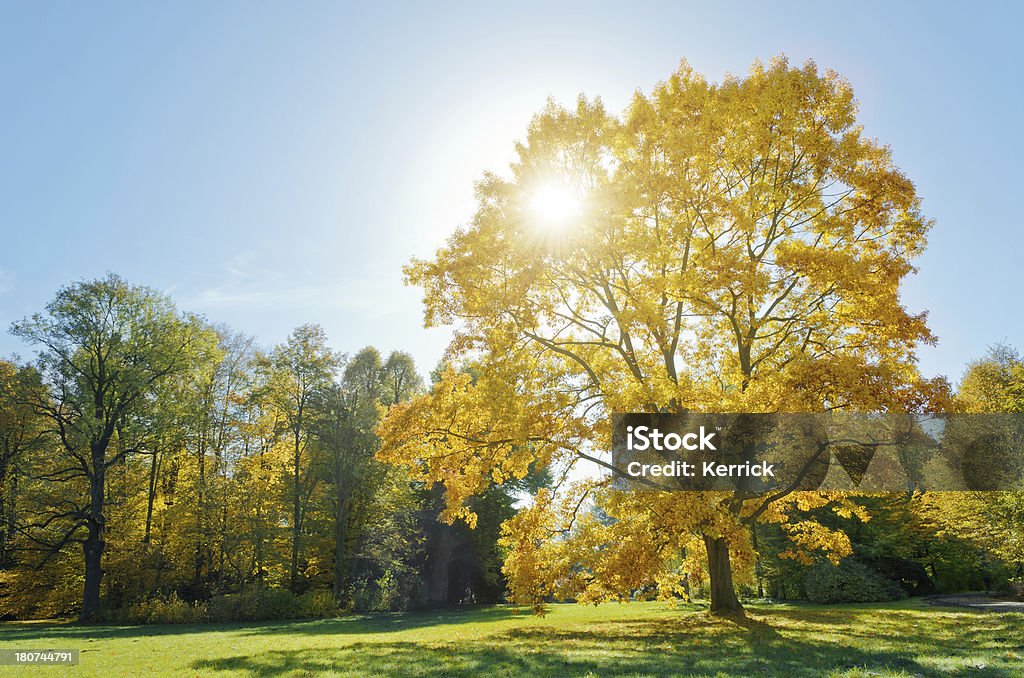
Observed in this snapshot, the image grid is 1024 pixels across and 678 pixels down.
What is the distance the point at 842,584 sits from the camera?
2405 cm

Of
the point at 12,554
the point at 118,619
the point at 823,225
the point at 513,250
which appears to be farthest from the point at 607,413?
the point at 12,554

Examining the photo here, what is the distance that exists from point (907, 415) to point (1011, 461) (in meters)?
13.9

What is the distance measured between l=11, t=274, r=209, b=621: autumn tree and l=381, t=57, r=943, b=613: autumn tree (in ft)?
63.0

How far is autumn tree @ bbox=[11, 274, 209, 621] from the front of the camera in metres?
25.3

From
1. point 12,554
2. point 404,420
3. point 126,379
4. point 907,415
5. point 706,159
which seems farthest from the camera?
point 12,554

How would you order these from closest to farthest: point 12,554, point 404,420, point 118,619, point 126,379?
point 404,420 → point 118,619 → point 126,379 → point 12,554

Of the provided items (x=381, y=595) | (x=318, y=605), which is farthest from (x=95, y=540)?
(x=381, y=595)

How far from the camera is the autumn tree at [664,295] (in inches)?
472

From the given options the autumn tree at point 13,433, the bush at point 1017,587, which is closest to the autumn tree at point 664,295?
the bush at point 1017,587

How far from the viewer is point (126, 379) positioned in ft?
87.2

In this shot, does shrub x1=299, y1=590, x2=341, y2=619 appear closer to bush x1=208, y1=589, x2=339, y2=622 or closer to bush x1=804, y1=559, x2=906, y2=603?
bush x1=208, y1=589, x2=339, y2=622

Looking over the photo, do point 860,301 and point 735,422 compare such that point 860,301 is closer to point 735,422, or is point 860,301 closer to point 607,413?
point 735,422

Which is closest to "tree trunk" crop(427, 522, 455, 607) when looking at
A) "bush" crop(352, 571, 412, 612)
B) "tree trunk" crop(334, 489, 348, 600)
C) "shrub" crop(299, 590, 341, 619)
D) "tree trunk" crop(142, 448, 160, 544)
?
"bush" crop(352, 571, 412, 612)

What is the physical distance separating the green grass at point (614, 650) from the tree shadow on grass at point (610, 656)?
22mm
